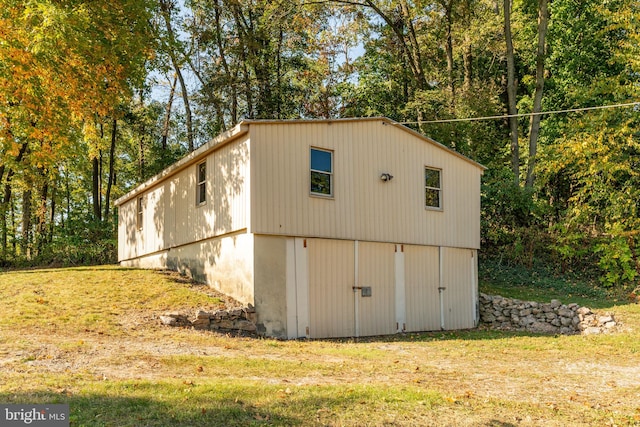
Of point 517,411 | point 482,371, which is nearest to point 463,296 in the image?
point 482,371

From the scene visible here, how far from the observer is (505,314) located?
1608 cm

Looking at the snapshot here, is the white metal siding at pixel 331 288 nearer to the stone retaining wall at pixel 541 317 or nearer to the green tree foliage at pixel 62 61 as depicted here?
the stone retaining wall at pixel 541 317

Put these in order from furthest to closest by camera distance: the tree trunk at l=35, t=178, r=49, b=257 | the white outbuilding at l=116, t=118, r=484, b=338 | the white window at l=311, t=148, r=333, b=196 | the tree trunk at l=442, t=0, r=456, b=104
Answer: the tree trunk at l=35, t=178, r=49, b=257, the tree trunk at l=442, t=0, r=456, b=104, the white window at l=311, t=148, r=333, b=196, the white outbuilding at l=116, t=118, r=484, b=338

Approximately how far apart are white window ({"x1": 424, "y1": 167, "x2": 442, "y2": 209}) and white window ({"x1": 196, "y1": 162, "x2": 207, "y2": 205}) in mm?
5982

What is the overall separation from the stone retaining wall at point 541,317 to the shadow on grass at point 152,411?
11.5 m

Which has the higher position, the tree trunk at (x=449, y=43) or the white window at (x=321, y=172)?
the tree trunk at (x=449, y=43)

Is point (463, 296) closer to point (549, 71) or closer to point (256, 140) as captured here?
point (256, 140)

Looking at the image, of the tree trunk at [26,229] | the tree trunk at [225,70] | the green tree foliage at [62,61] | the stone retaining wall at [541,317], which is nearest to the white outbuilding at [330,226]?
the stone retaining wall at [541,317]

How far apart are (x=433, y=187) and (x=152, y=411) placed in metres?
11.3

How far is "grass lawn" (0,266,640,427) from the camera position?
5.48m

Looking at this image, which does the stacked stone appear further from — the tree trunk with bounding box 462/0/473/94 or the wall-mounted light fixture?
the tree trunk with bounding box 462/0/473/94

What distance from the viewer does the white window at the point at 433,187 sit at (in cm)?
1495

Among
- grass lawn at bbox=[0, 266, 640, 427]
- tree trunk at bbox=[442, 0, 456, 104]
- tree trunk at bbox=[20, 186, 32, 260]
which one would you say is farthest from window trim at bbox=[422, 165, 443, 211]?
tree trunk at bbox=[20, 186, 32, 260]

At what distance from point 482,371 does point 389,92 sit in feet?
64.0
